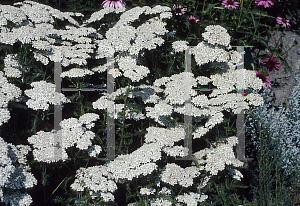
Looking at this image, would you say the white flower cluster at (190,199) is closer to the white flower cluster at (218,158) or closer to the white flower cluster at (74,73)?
Result: the white flower cluster at (218,158)

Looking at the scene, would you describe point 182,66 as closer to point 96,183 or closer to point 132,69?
point 132,69

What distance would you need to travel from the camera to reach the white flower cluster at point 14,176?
7.84 feet

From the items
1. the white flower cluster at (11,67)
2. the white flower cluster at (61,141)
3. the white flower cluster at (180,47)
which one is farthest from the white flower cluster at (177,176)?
the white flower cluster at (11,67)

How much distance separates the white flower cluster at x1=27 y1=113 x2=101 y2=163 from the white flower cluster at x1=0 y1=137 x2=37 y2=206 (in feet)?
0.51

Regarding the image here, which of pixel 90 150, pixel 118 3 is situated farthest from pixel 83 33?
pixel 90 150

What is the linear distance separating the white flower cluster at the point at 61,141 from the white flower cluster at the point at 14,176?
16 cm

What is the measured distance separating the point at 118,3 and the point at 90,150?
2.64 metres

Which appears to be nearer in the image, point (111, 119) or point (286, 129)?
point (111, 119)

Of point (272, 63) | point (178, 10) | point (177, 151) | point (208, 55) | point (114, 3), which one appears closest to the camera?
point (177, 151)

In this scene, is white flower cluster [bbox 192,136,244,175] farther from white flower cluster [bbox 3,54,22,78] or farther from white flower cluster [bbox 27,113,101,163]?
white flower cluster [bbox 3,54,22,78]

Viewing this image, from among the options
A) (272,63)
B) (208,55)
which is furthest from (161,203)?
(272,63)

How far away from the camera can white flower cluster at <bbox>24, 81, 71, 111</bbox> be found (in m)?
2.96

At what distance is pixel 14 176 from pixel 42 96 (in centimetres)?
85

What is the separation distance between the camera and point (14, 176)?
2604 millimetres
